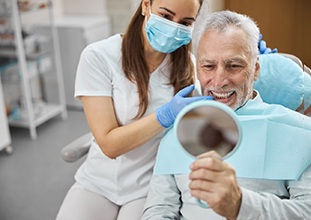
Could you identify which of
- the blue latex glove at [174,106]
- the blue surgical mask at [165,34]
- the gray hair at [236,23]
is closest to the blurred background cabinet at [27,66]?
the blue surgical mask at [165,34]

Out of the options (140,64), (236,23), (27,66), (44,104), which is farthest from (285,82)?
(44,104)

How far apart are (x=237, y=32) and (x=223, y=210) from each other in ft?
1.48

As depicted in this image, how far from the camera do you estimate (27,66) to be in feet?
10.8

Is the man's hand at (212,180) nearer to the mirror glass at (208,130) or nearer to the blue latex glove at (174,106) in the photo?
the mirror glass at (208,130)

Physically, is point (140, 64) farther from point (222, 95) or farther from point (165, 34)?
point (222, 95)

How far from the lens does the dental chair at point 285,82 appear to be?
3.28 ft

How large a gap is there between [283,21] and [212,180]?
0.41m

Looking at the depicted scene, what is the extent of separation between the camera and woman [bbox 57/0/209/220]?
49.5 inches

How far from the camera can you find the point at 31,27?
3.56 metres

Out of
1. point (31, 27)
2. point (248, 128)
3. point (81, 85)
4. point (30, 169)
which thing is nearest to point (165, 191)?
point (248, 128)

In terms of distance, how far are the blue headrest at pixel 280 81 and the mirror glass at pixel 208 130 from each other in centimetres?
48

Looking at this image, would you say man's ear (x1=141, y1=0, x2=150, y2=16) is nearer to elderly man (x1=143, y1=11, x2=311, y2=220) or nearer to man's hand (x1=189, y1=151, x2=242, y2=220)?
elderly man (x1=143, y1=11, x2=311, y2=220)

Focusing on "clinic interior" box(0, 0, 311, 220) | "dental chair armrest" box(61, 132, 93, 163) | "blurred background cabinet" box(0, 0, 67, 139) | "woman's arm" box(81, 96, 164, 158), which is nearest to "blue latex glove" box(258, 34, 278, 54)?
"woman's arm" box(81, 96, 164, 158)

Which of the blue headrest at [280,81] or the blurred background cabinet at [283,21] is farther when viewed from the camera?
the blue headrest at [280,81]
